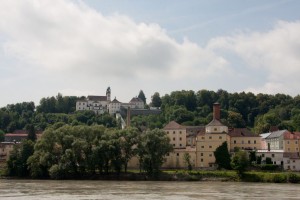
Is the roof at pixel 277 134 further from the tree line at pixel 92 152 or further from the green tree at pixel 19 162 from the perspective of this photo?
the green tree at pixel 19 162

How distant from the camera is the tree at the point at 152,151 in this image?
2584 inches

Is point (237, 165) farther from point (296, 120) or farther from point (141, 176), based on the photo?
point (296, 120)

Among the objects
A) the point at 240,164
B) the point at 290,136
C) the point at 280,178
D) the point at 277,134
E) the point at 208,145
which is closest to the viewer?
the point at 280,178

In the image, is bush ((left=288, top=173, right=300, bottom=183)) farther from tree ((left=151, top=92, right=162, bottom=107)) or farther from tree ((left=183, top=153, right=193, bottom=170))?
tree ((left=151, top=92, right=162, bottom=107))

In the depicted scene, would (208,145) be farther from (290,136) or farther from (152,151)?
(290,136)

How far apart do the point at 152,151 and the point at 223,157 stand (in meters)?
11.8

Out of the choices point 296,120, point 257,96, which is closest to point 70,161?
point 296,120

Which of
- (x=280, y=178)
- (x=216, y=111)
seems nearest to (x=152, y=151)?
(x=280, y=178)

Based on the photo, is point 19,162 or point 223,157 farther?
point 19,162

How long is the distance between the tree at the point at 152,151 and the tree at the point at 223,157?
835cm

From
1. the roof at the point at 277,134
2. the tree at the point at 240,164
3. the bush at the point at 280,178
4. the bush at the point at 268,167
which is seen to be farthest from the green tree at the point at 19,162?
the roof at the point at 277,134

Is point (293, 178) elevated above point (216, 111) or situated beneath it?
situated beneath

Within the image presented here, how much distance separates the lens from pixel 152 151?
217ft

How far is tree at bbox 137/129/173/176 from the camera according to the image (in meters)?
65.6
